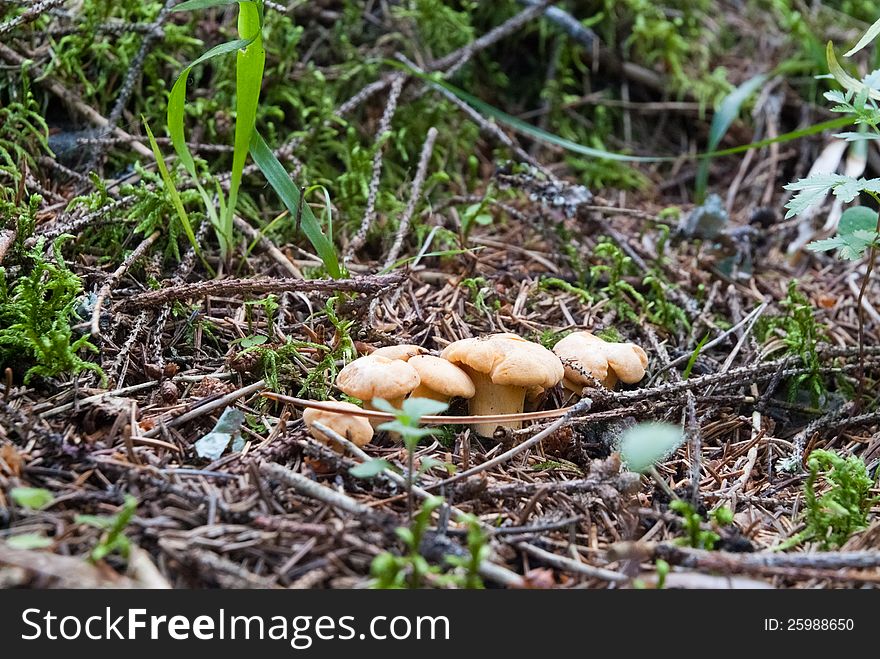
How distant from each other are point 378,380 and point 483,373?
36 cm

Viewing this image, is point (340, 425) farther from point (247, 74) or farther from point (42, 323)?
point (247, 74)

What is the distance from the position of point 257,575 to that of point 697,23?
4191mm

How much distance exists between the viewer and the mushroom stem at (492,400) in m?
2.21

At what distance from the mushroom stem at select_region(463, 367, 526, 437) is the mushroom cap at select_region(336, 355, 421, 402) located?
0.27 meters

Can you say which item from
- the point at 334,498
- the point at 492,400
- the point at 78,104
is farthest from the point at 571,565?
the point at 78,104

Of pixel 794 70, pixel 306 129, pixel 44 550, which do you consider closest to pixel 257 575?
pixel 44 550

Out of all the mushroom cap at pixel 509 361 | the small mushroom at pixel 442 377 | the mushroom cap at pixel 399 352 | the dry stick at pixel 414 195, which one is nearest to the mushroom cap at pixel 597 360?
the mushroom cap at pixel 509 361

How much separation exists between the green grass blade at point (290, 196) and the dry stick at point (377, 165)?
0.95 ft

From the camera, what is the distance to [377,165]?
3.08 metres

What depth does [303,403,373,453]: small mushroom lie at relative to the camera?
1960 millimetres

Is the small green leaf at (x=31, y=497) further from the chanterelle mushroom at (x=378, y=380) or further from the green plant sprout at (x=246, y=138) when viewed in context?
the green plant sprout at (x=246, y=138)

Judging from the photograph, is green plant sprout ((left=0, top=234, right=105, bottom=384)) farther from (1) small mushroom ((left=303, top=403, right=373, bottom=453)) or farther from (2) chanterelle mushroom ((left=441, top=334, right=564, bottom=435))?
(2) chanterelle mushroom ((left=441, top=334, right=564, bottom=435))
